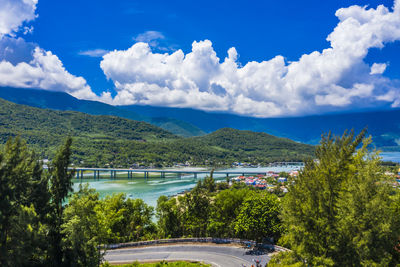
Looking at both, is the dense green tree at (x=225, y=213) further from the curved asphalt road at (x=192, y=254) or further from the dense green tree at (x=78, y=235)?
the dense green tree at (x=78, y=235)

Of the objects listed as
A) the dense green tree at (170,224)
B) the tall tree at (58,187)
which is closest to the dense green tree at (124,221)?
the dense green tree at (170,224)

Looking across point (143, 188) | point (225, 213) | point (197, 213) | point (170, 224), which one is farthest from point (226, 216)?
point (143, 188)

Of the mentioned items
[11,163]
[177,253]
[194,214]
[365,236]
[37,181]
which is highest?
[11,163]

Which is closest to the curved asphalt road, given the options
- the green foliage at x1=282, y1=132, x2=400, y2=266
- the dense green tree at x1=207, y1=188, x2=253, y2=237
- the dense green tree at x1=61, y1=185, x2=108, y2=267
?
the dense green tree at x1=207, y1=188, x2=253, y2=237

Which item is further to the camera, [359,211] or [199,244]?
[199,244]

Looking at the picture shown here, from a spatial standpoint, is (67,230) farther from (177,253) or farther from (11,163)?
(177,253)

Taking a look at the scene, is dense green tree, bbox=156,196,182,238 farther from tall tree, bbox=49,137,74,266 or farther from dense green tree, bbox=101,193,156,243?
tall tree, bbox=49,137,74,266

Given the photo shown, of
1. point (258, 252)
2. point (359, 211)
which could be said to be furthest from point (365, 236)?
point (258, 252)
